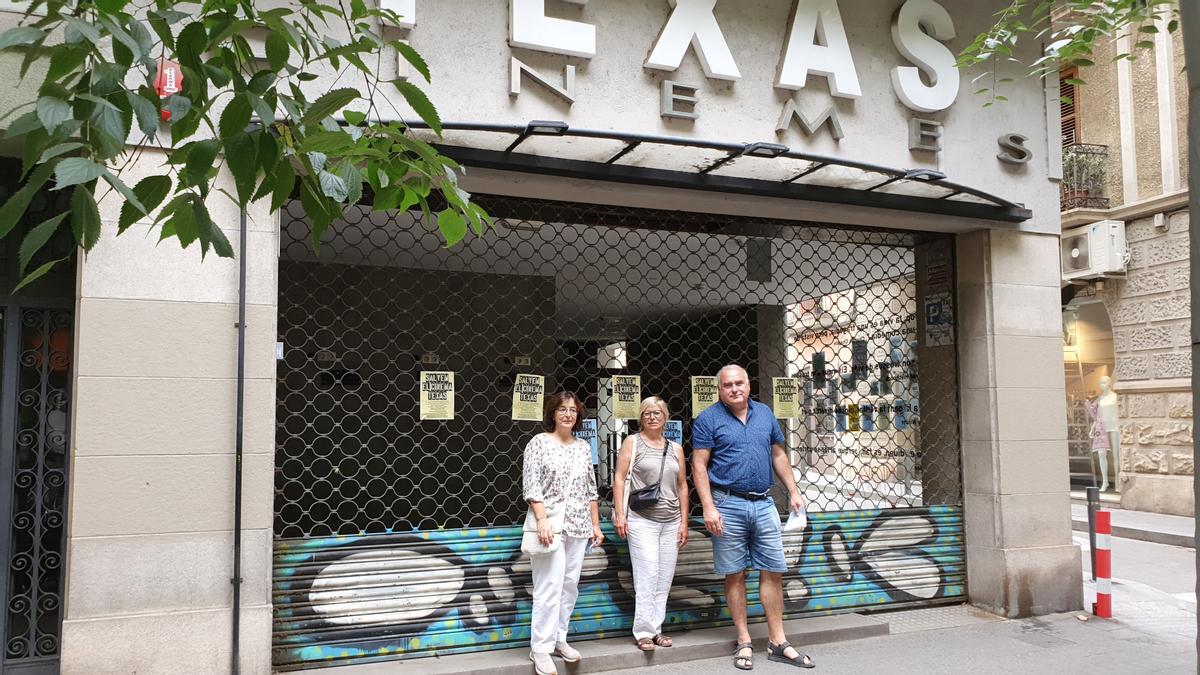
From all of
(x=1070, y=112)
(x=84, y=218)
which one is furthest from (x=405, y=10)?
(x=1070, y=112)

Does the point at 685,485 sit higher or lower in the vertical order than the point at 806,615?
higher

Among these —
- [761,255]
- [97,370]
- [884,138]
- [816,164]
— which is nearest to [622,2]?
[816,164]

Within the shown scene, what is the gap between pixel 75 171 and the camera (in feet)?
6.09

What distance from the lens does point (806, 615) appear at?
265 inches

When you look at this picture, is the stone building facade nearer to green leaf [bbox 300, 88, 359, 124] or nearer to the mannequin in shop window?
the mannequin in shop window

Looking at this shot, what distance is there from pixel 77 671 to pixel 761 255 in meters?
6.35

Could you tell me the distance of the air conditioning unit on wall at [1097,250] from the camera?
14766 millimetres

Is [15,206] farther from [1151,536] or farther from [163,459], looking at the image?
[1151,536]

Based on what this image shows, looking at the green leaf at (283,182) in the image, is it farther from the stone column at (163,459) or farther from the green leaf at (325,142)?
the stone column at (163,459)

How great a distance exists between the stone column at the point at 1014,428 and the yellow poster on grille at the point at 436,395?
13.9 ft

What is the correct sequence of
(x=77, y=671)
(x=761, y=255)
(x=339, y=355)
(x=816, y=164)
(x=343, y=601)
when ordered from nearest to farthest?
(x=77, y=671)
(x=343, y=601)
(x=816, y=164)
(x=761, y=255)
(x=339, y=355)

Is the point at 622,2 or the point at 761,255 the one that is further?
the point at 761,255

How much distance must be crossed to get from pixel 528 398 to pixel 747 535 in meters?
1.78

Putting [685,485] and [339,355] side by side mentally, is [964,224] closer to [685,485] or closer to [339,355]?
[685,485]
